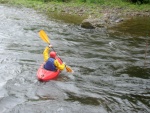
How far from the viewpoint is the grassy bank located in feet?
71.3

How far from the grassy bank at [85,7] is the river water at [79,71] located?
546cm

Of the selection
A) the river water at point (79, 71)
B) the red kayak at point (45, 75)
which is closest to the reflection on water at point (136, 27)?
the river water at point (79, 71)

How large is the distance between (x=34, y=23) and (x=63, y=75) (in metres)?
9.06

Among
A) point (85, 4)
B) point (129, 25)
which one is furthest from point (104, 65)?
point (85, 4)

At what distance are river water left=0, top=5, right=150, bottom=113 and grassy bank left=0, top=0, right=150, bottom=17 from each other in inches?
215

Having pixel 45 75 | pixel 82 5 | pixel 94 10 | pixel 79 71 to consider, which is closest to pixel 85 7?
pixel 82 5

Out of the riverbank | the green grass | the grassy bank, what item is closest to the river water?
the riverbank

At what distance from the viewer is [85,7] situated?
23375 mm

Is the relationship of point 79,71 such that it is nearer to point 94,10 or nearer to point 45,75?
point 45,75

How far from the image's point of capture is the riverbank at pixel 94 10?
18359 mm

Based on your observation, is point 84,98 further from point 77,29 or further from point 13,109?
point 77,29

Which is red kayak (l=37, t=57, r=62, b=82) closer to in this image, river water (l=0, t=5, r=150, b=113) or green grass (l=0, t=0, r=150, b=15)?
river water (l=0, t=5, r=150, b=113)

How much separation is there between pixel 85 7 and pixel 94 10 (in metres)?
1.70

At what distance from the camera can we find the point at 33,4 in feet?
82.8
